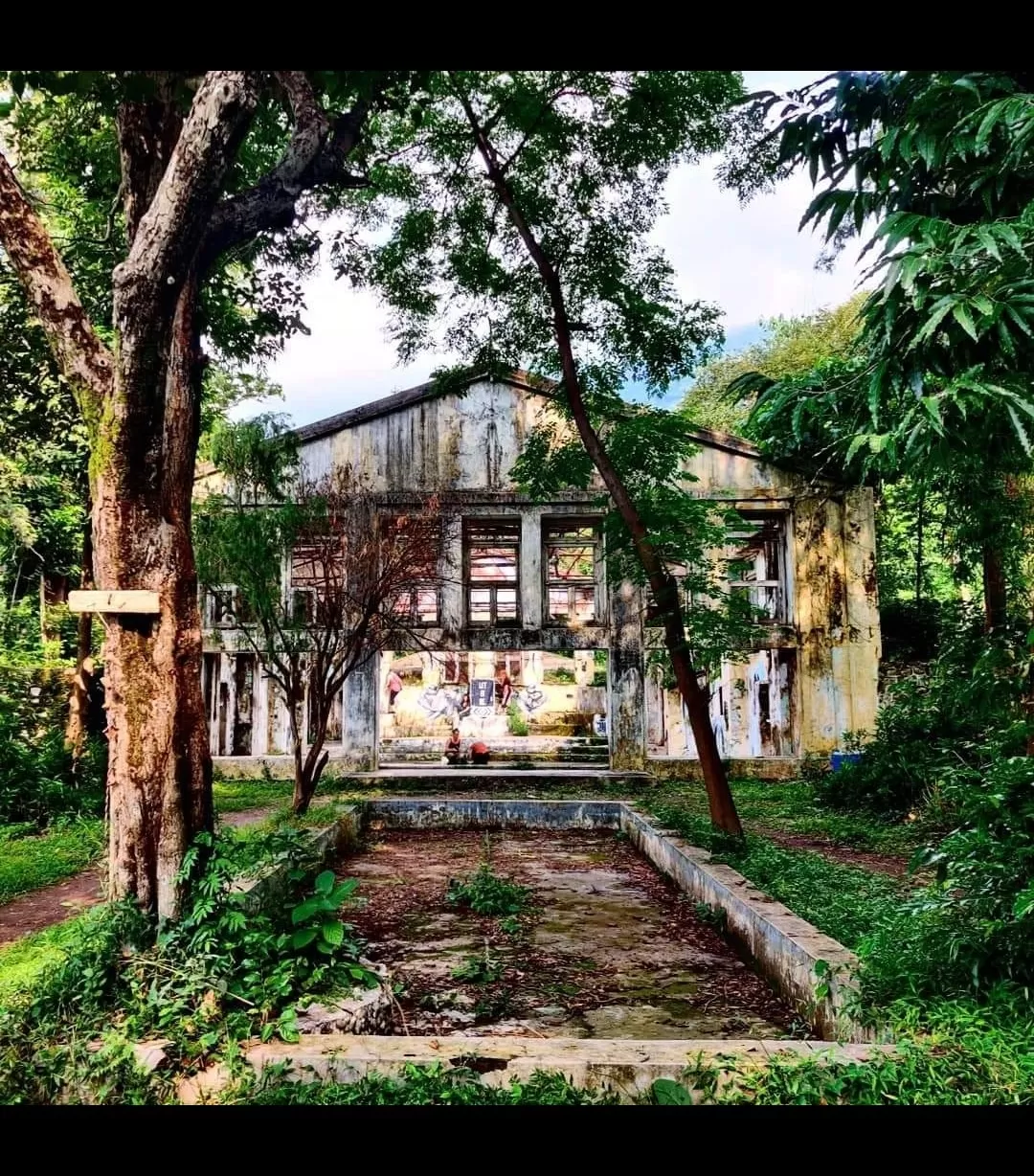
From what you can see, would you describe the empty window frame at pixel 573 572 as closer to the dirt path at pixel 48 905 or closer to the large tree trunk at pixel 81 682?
the large tree trunk at pixel 81 682

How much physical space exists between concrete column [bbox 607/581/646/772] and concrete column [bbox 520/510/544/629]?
4.39 feet

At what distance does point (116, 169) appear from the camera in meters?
7.66

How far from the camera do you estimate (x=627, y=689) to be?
1422 centimetres

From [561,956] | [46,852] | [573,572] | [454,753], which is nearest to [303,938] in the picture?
[561,956]

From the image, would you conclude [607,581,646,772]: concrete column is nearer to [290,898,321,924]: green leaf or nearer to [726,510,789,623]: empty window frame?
[726,510,789,623]: empty window frame

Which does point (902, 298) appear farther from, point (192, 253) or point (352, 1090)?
point (352, 1090)

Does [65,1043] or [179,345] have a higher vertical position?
[179,345]

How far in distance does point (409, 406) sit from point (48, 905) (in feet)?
32.9

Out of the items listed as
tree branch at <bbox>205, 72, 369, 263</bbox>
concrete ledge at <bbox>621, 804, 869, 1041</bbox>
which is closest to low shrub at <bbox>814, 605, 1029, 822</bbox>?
concrete ledge at <bbox>621, 804, 869, 1041</bbox>

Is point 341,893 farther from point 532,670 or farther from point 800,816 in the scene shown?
point 532,670

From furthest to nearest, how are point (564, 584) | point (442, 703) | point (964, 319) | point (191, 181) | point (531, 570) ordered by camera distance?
point (442, 703), point (564, 584), point (531, 570), point (191, 181), point (964, 319)

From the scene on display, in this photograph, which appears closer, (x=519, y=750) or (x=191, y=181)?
(x=191, y=181)
